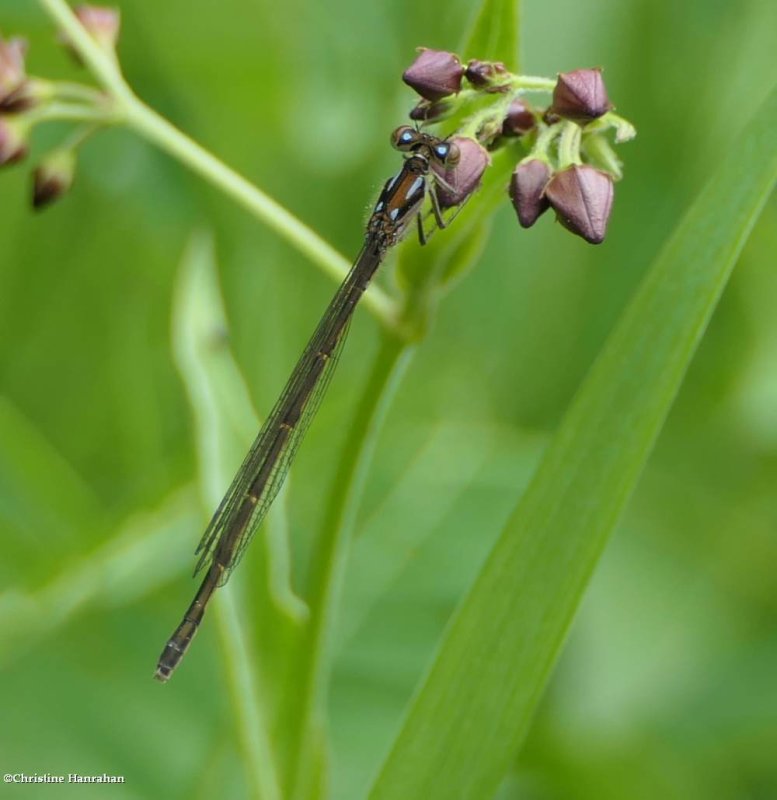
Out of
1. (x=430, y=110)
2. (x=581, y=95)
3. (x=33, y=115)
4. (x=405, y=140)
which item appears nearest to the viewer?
(x=581, y=95)

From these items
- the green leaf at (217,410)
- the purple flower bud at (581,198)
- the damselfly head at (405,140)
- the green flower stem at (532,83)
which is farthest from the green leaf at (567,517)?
the damselfly head at (405,140)

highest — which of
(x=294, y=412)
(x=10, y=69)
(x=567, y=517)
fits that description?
(x=10, y=69)

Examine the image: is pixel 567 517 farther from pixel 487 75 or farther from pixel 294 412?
pixel 294 412

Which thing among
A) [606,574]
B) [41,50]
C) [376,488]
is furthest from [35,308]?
[606,574]

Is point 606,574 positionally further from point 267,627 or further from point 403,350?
point 403,350

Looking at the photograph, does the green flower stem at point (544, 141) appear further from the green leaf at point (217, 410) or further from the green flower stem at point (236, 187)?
the green leaf at point (217, 410)

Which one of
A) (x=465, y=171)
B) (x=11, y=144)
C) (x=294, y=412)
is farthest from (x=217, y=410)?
(x=465, y=171)
